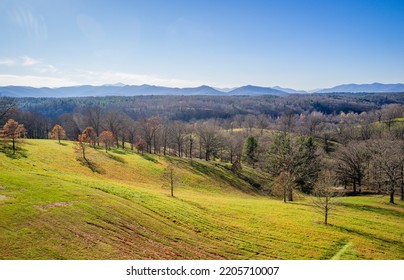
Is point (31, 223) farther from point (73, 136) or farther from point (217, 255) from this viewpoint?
point (73, 136)

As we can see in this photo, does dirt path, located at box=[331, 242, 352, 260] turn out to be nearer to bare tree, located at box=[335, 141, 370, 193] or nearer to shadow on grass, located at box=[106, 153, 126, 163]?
bare tree, located at box=[335, 141, 370, 193]

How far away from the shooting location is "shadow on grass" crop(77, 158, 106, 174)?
50688 mm

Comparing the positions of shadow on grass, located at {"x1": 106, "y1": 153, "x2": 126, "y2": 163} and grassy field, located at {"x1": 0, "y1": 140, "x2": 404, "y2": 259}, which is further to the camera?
shadow on grass, located at {"x1": 106, "y1": 153, "x2": 126, "y2": 163}

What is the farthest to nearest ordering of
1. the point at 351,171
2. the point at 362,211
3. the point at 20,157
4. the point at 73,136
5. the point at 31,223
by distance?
the point at 73,136
the point at 351,171
the point at 20,157
the point at 362,211
the point at 31,223

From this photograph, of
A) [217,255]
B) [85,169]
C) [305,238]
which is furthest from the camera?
[85,169]

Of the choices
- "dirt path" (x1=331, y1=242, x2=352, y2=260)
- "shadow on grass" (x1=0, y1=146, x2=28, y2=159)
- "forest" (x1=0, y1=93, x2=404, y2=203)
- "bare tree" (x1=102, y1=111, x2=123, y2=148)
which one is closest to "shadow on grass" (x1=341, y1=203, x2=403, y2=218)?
"forest" (x1=0, y1=93, x2=404, y2=203)

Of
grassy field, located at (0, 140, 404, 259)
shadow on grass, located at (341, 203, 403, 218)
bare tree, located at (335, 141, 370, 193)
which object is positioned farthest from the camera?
bare tree, located at (335, 141, 370, 193)

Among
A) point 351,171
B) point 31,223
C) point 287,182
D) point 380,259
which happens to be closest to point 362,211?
point 287,182

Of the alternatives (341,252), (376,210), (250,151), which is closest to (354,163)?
(376,210)

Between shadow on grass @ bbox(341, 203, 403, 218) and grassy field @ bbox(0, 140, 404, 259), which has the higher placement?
grassy field @ bbox(0, 140, 404, 259)

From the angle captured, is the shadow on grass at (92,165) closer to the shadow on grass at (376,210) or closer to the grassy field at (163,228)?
the grassy field at (163,228)
